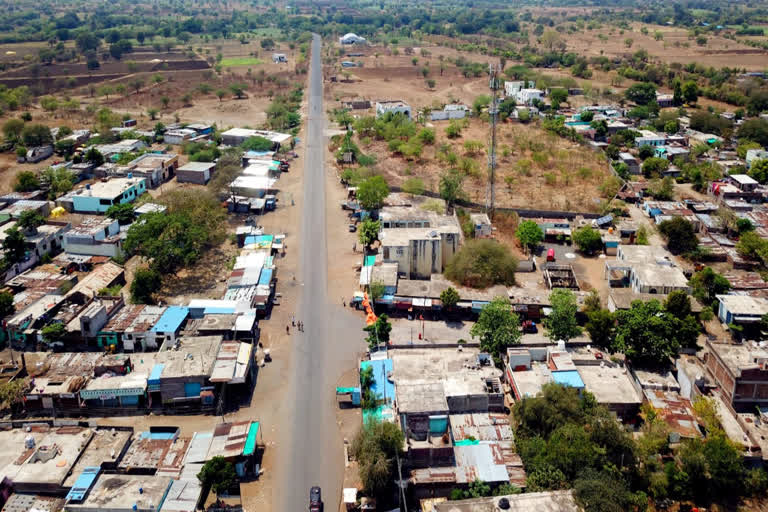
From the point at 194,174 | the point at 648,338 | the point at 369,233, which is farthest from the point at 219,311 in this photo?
the point at 194,174

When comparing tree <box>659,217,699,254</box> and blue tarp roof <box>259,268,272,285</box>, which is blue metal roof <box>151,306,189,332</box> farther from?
tree <box>659,217,699,254</box>

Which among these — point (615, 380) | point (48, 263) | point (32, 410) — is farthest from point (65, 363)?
point (615, 380)

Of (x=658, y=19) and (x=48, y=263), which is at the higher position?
(x=658, y=19)

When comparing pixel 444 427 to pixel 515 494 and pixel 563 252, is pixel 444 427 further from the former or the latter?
pixel 563 252

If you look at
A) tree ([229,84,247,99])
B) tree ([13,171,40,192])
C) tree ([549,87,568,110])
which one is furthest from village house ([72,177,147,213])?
tree ([549,87,568,110])

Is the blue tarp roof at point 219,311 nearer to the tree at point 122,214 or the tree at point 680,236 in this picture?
the tree at point 122,214

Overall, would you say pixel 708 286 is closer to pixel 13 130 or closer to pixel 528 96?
pixel 528 96

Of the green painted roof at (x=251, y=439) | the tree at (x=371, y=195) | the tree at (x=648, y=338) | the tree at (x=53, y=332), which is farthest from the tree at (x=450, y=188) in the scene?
the tree at (x=53, y=332)
